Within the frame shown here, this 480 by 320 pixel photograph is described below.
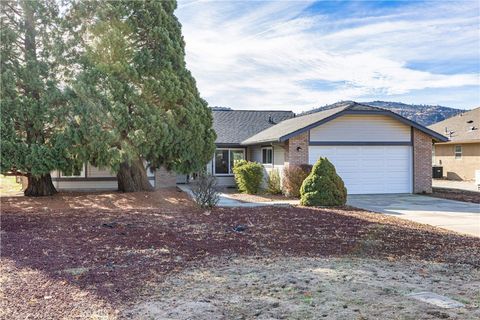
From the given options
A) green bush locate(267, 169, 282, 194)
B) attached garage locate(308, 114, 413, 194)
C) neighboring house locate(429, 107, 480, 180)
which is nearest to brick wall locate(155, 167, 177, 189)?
green bush locate(267, 169, 282, 194)

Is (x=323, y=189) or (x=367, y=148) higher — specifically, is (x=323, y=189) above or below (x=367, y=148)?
below

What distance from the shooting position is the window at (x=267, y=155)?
64.2ft

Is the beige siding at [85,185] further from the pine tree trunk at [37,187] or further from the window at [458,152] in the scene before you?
the window at [458,152]

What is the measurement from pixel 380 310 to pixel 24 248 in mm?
6050

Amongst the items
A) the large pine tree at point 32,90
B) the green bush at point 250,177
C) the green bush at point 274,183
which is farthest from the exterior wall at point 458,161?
the large pine tree at point 32,90

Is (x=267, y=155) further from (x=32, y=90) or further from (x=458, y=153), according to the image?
(x=458, y=153)

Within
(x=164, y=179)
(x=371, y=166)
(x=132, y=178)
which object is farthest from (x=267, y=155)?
(x=132, y=178)

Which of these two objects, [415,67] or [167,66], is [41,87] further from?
[415,67]

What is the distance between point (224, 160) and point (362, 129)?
8.06 meters

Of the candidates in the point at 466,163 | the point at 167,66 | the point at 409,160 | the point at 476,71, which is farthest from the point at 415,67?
the point at 167,66

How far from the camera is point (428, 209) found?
504 inches

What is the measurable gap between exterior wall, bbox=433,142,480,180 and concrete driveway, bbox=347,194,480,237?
12.2 meters

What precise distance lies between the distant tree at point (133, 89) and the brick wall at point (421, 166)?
921 centimetres

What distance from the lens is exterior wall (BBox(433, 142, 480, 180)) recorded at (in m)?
26.4
